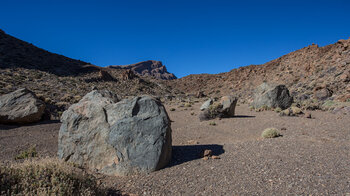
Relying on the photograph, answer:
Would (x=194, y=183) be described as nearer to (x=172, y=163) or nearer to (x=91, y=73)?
(x=172, y=163)

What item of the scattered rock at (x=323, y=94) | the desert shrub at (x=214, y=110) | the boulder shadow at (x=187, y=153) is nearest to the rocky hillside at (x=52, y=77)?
the desert shrub at (x=214, y=110)

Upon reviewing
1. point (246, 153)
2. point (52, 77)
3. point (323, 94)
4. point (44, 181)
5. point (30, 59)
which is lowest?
point (246, 153)

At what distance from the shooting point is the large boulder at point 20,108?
10766 millimetres

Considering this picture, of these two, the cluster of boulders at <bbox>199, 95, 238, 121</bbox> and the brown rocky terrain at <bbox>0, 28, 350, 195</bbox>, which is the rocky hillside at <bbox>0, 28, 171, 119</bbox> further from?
the cluster of boulders at <bbox>199, 95, 238, 121</bbox>

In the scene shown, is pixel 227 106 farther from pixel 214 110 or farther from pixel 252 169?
pixel 252 169

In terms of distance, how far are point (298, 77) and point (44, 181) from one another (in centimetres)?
3805

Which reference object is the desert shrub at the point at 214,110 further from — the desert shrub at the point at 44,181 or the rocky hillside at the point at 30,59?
the rocky hillside at the point at 30,59

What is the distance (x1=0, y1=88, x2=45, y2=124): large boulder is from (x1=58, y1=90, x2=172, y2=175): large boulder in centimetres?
752

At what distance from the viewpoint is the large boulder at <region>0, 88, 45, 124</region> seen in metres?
10.8

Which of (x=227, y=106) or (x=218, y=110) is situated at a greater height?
(x=227, y=106)

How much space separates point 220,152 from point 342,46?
111ft

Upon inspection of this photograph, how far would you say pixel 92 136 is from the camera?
5.29 metres

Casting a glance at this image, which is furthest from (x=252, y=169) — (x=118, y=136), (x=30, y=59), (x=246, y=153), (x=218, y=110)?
(x=30, y=59)

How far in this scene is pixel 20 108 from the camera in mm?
11219
